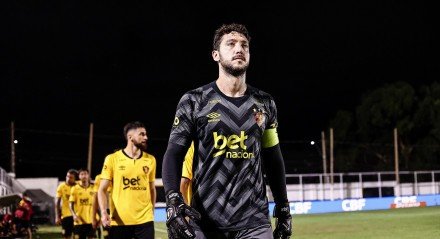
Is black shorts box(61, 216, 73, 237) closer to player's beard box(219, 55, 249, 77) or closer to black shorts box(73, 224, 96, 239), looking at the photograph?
black shorts box(73, 224, 96, 239)

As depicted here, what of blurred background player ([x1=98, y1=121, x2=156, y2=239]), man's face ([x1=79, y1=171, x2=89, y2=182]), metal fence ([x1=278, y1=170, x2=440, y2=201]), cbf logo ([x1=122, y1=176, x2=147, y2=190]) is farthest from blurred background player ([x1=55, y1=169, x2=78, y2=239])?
metal fence ([x1=278, y1=170, x2=440, y2=201])

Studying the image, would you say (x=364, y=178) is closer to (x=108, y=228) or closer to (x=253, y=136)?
(x=108, y=228)

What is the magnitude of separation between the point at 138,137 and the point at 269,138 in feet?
15.6

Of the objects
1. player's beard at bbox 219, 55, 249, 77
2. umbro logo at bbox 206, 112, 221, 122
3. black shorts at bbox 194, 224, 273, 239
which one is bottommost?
black shorts at bbox 194, 224, 273, 239

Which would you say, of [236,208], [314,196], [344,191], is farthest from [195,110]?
[344,191]

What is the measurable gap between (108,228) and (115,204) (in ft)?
1.10

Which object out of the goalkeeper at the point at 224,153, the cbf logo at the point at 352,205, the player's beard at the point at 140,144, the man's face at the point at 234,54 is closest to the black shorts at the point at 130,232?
the player's beard at the point at 140,144

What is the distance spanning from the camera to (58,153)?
247 feet

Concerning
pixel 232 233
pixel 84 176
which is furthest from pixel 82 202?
pixel 232 233

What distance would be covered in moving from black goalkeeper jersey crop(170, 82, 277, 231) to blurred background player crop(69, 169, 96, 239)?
35.2 ft

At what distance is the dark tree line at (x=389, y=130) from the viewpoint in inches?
2218

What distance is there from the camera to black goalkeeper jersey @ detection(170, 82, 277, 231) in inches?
158

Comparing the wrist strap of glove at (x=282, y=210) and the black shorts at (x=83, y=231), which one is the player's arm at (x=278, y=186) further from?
the black shorts at (x=83, y=231)

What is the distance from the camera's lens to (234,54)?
162 inches
